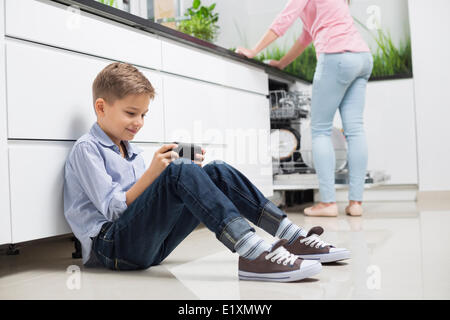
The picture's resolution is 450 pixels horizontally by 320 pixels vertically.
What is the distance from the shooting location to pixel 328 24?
257 centimetres

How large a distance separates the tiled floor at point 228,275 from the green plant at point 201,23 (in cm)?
159

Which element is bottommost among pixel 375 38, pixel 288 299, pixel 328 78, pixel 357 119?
pixel 288 299

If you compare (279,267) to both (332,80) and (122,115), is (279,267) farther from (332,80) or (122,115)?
(332,80)

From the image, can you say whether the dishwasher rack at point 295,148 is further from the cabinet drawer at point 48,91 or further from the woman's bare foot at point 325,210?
the cabinet drawer at point 48,91

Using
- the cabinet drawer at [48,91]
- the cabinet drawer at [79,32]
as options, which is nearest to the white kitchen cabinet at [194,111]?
the cabinet drawer at [79,32]

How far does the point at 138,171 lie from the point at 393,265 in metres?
0.75

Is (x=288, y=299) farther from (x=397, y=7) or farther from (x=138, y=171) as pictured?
(x=397, y=7)

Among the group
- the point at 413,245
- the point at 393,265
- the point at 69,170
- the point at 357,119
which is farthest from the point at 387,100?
the point at 69,170

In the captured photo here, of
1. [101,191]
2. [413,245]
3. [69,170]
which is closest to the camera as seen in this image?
[101,191]

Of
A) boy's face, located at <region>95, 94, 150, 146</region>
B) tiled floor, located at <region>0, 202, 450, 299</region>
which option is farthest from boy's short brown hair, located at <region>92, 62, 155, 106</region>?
tiled floor, located at <region>0, 202, 450, 299</region>

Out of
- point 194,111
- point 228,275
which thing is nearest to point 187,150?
point 228,275

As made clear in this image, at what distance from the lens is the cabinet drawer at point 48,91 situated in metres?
1.34

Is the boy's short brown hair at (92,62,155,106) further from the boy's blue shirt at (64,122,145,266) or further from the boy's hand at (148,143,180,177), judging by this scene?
the boy's hand at (148,143,180,177)

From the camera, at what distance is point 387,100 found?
3.42 m
